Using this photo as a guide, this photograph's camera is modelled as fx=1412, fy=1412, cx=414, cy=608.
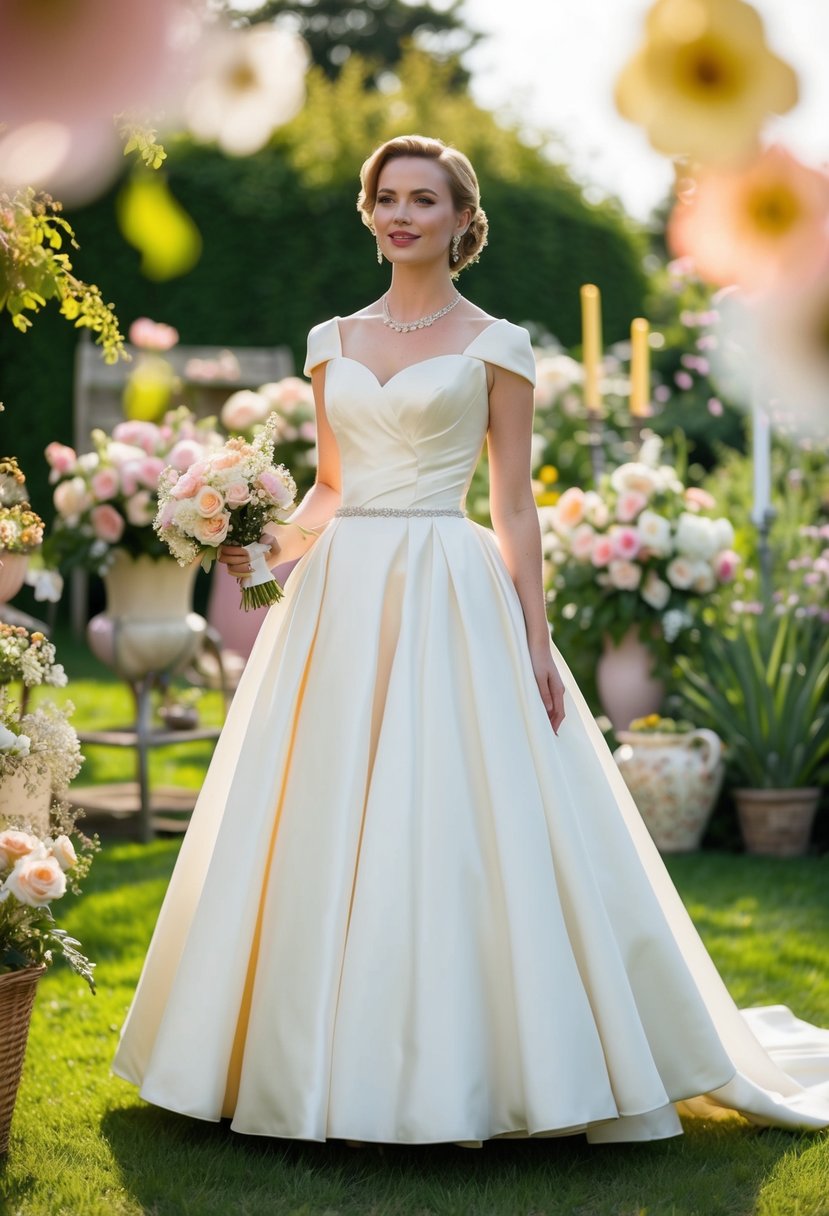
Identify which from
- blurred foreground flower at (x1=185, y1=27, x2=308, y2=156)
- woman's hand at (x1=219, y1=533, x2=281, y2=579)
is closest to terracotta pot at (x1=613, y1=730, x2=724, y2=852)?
woman's hand at (x1=219, y1=533, x2=281, y2=579)

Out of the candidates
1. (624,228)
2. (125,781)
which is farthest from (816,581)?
(624,228)

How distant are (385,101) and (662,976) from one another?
1195 centimetres

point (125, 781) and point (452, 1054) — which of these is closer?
point (452, 1054)

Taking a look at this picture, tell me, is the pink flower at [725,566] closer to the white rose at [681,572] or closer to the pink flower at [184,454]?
the white rose at [681,572]

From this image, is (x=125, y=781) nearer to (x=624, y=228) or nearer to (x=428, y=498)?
(x=428, y=498)

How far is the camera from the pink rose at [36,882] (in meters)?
2.52

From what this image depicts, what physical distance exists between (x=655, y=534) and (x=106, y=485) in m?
2.30

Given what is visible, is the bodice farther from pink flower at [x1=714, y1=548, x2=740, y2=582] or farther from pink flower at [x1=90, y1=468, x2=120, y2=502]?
pink flower at [x1=714, y1=548, x2=740, y2=582]

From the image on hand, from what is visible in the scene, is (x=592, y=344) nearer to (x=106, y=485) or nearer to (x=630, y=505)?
(x=630, y=505)

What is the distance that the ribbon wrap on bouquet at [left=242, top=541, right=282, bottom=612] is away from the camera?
9.24 ft

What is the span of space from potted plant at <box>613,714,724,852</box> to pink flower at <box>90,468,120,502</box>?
223 centimetres

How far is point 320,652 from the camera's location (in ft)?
9.30

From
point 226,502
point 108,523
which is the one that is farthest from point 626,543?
point 226,502

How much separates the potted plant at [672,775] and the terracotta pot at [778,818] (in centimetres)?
15
